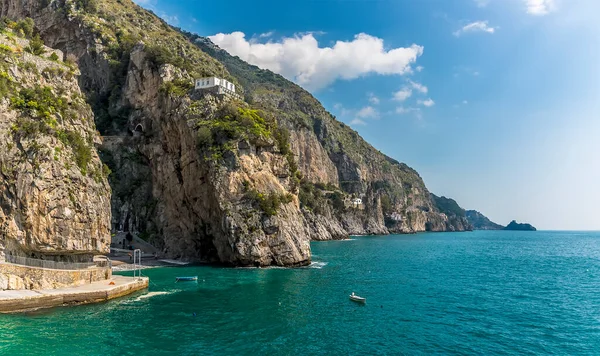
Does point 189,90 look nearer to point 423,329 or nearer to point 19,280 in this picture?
point 19,280

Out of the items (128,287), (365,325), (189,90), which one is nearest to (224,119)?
(189,90)

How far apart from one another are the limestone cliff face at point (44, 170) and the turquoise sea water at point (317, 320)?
748 centimetres

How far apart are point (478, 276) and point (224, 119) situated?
158ft

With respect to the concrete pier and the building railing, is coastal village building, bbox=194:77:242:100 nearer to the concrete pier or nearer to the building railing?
the building railing

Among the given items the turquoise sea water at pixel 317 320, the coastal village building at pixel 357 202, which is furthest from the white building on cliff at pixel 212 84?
the coastal village building at pixel 357 202

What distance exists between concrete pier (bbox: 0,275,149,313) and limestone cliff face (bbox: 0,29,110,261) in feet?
12.6

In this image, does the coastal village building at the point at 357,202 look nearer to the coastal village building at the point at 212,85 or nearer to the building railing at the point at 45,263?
the coastal village building at the point at 212,85

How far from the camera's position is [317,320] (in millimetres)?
31266

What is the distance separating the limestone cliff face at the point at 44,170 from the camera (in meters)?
34.0

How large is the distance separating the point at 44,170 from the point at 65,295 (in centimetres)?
1175

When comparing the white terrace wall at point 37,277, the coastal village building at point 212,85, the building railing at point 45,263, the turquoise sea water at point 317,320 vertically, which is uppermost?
the coastal village building at point 212,85

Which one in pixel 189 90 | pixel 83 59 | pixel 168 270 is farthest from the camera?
pixel 83 59

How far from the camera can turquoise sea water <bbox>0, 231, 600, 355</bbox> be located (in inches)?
977

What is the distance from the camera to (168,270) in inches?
2237
